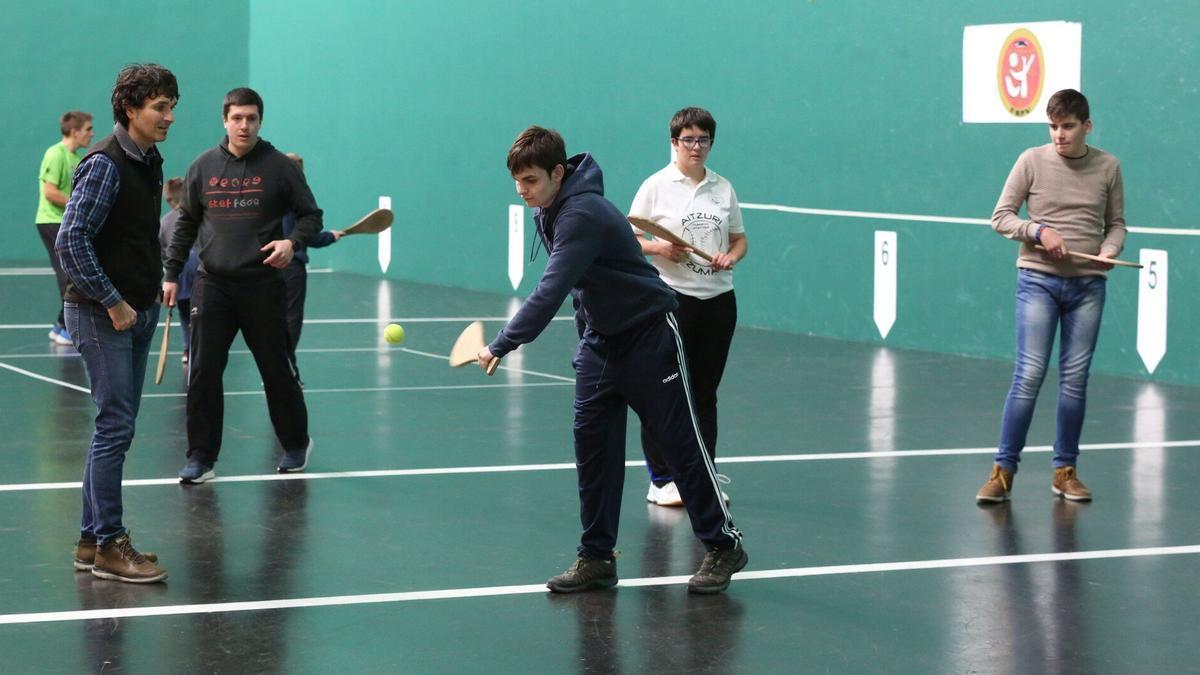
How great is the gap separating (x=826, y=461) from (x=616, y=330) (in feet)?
9.70

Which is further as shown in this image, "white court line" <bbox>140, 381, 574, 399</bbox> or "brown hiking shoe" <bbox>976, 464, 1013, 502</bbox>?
"white court line" <bbox>140, 381, 574, 399</bbox>

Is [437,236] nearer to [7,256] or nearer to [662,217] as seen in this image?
[7,256]

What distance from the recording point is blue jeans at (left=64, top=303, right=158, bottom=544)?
6.03m

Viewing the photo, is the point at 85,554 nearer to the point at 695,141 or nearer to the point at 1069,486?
the point at 695,141

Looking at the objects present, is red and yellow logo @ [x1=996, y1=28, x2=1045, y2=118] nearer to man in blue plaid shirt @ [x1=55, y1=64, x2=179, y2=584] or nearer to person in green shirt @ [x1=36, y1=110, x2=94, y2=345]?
person in green shirt @ [x1=36, y1=110, x2=94, y2=345]

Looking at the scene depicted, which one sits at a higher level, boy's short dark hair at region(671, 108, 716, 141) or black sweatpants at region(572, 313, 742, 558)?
boy's short dark hair at region(671, 108, 716, 141)

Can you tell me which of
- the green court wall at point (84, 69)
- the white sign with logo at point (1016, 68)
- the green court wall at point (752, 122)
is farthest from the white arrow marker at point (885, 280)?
the green court wall at point (84, 69)

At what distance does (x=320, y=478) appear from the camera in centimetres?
820

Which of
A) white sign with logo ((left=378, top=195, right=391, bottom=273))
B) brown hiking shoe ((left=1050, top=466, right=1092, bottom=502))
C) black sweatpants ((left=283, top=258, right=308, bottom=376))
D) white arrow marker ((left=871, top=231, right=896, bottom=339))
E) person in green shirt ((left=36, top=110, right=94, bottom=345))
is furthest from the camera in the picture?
white sign with logo ((left=378, top=195, right=391, bottom=273))

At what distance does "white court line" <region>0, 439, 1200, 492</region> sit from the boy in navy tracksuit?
90.2 inches

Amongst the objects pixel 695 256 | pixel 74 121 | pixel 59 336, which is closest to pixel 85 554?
pixel 695 256

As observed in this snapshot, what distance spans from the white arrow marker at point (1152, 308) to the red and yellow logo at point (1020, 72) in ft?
4.72

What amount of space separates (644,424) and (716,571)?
569mm

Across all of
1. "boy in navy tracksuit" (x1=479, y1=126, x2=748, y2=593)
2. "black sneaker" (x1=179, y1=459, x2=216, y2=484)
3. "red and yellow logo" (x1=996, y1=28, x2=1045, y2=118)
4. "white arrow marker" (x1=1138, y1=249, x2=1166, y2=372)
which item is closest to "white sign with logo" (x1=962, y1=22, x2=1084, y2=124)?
"red and yellow logo" (x1=996, y1=28, x2=1045, y2=118)
